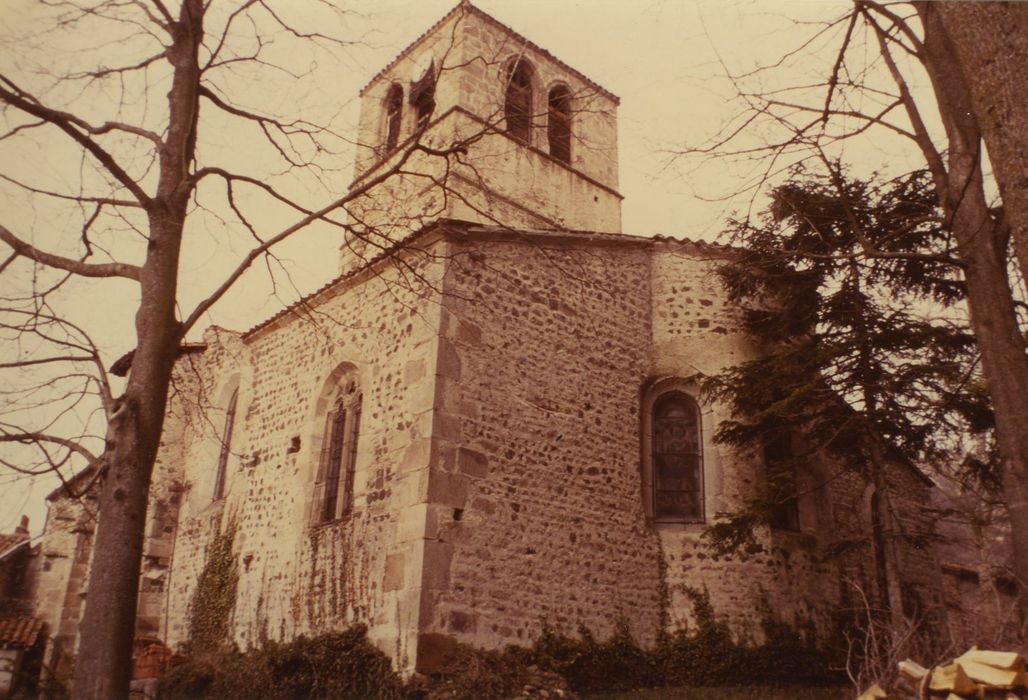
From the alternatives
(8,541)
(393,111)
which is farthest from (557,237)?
(8,541)

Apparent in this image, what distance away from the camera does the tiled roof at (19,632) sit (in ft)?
54.5

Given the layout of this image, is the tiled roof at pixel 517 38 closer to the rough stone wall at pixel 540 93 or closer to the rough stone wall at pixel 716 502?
the rough stone wall at pixel 540 93

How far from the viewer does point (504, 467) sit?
389 inches

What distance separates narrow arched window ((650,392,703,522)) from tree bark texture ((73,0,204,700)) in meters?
7.07

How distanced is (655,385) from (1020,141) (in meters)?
6.81

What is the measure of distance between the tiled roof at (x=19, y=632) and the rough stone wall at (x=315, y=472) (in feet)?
15.8

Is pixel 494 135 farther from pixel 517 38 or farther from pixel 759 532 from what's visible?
pixel 759 532

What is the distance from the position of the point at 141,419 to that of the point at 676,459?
7.49 m

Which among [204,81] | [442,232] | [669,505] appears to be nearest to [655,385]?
[669,505]

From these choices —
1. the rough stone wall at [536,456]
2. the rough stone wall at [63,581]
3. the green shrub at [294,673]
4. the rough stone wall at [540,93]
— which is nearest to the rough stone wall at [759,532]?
the rough stone wall at [536,456]

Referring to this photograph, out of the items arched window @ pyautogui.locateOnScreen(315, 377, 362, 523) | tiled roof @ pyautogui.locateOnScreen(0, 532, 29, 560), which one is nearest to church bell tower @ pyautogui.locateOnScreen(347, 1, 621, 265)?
arched window @ pyautogui.locateOnScreen(315, 377, 362, 523)

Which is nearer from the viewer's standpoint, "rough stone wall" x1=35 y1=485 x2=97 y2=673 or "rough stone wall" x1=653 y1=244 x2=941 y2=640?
"rough stone wall" x1=653 y1=244 x2=941 y2=640

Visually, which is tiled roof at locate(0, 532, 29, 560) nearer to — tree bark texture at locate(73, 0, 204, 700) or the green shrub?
the green shrub

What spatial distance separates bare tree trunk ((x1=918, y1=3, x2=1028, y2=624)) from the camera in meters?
6.38
